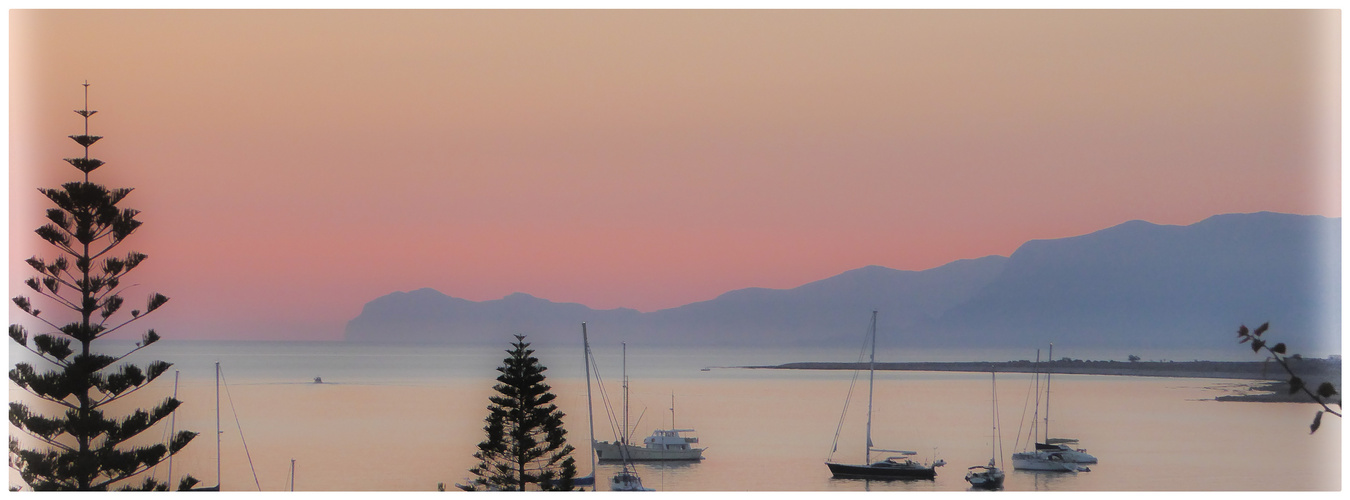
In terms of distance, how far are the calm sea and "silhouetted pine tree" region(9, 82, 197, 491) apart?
0.86m

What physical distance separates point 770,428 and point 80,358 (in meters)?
28.8

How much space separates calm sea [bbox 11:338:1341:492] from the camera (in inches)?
969

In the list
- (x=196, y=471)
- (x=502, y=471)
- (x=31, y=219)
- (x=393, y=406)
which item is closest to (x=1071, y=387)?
(x=393, y=406)

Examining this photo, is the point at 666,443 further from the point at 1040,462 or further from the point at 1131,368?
the point at 1131,368

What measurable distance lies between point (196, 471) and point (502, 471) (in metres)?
15.5

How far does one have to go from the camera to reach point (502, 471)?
13875 millimetres

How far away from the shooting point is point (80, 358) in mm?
9773

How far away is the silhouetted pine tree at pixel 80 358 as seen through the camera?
30.9 feet

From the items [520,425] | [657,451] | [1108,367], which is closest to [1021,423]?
[657,451]

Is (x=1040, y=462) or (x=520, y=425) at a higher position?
(x=520, y=425)

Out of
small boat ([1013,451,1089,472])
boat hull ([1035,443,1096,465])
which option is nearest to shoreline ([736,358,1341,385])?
boat hull ([1035,443,1096,465])

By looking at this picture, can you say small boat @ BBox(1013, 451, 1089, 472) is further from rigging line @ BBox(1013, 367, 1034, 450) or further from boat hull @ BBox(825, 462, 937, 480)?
rigging line @ BBox(1013, 367, 1034, 450)

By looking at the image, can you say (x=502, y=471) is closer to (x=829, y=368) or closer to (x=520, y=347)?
(x=520, y=347)

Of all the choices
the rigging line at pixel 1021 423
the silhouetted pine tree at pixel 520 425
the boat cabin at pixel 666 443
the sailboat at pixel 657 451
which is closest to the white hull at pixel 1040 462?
the rigging line at pixel 1021 423
